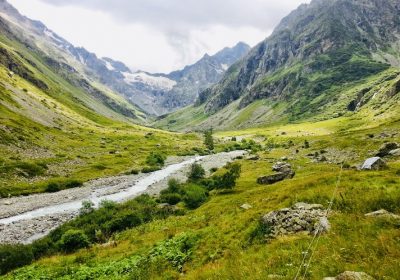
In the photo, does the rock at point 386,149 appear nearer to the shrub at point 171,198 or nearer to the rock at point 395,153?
the rock at point 395,153

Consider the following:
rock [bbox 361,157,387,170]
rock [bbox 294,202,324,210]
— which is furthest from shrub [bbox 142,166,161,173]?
rock [bbox 294,202,324,210]

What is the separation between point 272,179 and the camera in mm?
65938

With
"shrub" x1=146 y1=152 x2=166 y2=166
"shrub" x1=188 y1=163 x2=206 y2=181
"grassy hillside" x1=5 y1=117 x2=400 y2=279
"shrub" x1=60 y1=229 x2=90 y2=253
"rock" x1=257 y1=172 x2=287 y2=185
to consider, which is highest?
"grassy hillside" x1=5 y1=117 x2=400 y2=279

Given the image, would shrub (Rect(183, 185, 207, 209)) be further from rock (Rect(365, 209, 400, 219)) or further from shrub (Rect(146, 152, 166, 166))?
shrub (Rect(146, 152, 166, 166))

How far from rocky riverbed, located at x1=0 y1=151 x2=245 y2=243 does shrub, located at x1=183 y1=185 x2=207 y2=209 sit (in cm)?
Answer: 1305

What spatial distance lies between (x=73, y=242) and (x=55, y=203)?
34.9 m

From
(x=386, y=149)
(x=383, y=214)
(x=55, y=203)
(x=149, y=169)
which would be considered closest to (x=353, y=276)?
(x=383, y=214)

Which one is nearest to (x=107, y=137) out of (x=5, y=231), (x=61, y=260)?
(x=5, y=231)

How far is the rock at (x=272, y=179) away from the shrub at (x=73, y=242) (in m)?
36.5

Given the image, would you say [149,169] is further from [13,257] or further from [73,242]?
[13,257]

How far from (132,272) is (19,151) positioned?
99.1 meters

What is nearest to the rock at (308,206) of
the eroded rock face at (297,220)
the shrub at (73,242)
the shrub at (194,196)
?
the eroded rock face at (297,220)

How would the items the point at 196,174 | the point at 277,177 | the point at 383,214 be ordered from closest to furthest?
the point at 383,214, the point at 277,177, the point at 196,174

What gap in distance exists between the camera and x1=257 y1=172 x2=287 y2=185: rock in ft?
213
